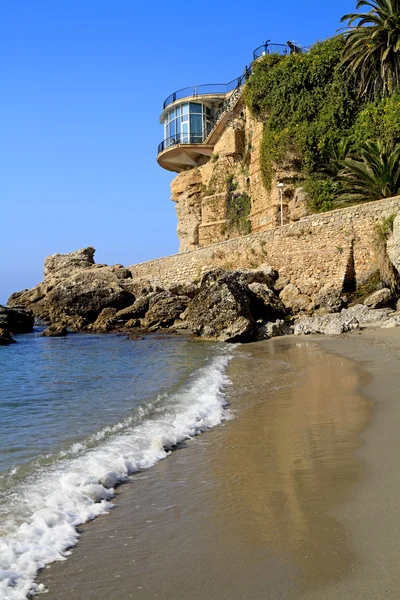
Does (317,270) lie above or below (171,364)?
above

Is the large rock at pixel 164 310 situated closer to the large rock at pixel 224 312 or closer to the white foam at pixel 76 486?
the large rock at pixel 224 312

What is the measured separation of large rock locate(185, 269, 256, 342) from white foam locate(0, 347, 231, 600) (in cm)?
871

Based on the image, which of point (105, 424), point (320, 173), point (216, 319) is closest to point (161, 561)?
point (105, 424)

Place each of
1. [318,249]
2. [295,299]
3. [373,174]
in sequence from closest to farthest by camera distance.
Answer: [373,174]
[295,299]
[318,249]

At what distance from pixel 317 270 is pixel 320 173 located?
6116mm

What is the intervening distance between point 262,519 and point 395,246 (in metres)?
14.1

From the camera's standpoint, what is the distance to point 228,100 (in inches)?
1378

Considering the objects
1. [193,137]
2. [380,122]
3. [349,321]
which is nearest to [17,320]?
[193,137]

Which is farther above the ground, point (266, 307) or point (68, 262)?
point (68, 262)

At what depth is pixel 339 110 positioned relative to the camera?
24.8 m

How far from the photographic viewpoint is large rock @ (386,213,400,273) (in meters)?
16.6

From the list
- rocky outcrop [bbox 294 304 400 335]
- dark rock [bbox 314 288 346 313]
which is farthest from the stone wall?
rocky outcrop [bbox 294 304 400 335]

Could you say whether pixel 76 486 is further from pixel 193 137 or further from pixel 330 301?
pixel 193 137

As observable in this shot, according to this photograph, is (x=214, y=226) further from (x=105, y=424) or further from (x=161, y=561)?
(x=161, y=561)
